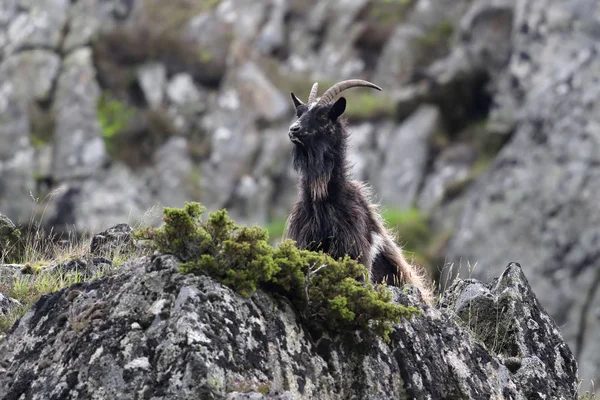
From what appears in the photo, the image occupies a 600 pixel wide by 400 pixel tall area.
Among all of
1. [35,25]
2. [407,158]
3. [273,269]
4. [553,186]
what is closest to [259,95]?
Answer: [407,158]

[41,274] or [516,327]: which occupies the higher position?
[41,274]

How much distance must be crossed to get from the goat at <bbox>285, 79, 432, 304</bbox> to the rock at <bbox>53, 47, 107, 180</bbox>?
90.5ft

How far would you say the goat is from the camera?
40.0ft

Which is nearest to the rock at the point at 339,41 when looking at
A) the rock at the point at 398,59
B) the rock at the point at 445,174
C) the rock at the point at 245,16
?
the rock at the point at 398,59

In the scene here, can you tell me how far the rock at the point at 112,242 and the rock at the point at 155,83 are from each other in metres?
33.2

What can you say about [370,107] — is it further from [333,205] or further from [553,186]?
[333,205]

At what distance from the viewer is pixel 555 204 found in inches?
1204

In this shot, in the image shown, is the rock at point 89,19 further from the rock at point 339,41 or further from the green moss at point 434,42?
the green moss at point 434,42

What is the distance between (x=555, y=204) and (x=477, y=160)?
20.4ft

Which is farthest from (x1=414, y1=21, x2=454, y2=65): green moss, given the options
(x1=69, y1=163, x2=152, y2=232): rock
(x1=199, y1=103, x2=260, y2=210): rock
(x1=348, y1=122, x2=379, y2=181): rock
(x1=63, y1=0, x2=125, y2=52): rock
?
(x1=63, y1=0, x2=125, y2=52): rock

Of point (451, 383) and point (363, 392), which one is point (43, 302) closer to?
point (363, 392)

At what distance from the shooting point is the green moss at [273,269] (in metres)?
8.03

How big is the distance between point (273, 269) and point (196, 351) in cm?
134

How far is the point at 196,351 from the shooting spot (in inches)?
281
